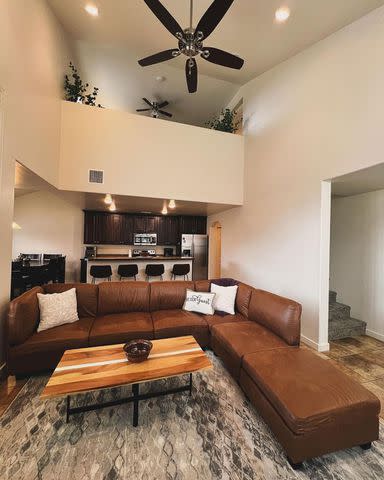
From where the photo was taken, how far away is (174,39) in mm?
3771

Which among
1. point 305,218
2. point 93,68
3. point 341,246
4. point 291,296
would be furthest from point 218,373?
point 93,68

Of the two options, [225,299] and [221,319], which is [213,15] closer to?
[225,299]

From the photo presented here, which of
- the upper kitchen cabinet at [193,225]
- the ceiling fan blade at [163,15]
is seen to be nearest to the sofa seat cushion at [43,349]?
the ceiling fan blade at [163,15]

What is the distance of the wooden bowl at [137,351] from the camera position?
5.81 ft

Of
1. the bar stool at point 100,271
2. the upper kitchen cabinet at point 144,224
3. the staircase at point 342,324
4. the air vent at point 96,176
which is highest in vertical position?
the air vent at point 96,176

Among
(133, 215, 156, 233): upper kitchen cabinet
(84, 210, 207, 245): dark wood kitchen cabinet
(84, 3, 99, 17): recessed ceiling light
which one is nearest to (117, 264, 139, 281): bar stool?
(84, 210, 207, 245): dark wood kitchen cabinet

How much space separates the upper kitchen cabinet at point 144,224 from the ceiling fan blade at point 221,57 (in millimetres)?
4941

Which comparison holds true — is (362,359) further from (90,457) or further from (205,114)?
(205,114)

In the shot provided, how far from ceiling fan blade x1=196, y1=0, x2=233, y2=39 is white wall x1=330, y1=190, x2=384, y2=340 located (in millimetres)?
3391

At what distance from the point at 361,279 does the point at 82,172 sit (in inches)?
211

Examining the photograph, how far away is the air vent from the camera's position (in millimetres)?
4062

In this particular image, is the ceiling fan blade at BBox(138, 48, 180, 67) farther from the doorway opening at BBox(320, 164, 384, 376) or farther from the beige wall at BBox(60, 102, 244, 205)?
the doorway opening at BBox(320, 164, 384, 376)

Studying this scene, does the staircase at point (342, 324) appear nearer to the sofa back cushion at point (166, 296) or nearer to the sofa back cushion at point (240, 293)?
the sofa back cushion at point (240, 293)

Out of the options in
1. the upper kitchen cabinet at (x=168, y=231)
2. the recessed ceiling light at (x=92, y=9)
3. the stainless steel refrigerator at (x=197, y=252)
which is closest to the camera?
the recessed ceiling light at (x=92, y=9)
